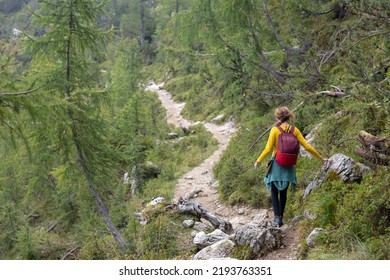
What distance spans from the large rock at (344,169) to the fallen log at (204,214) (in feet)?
6.93

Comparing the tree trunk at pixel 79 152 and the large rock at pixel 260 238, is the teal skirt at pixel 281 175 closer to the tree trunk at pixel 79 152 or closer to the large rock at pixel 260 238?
the large rock at pixel 260 238

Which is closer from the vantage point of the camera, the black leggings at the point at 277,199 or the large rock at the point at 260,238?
the large rock at the point at 260,238

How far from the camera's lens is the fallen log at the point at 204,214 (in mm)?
7961

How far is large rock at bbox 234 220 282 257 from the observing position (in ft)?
18.7

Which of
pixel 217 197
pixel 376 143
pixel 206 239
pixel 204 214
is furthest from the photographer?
pixel 217 197

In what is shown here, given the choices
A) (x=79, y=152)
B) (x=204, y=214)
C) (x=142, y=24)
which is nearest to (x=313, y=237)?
(x=204, y=214)

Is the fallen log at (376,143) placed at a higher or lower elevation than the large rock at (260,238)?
higher

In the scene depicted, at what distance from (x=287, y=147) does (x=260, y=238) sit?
4.83 feet

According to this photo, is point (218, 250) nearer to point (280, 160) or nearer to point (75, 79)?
point (280, 160)

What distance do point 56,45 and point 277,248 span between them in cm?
687

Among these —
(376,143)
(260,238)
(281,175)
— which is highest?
(376,143)

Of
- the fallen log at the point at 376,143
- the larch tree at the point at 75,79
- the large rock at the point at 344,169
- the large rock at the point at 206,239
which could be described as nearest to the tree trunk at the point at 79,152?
the larch tree at the point at 75,79

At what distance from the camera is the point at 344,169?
20.4 ft
